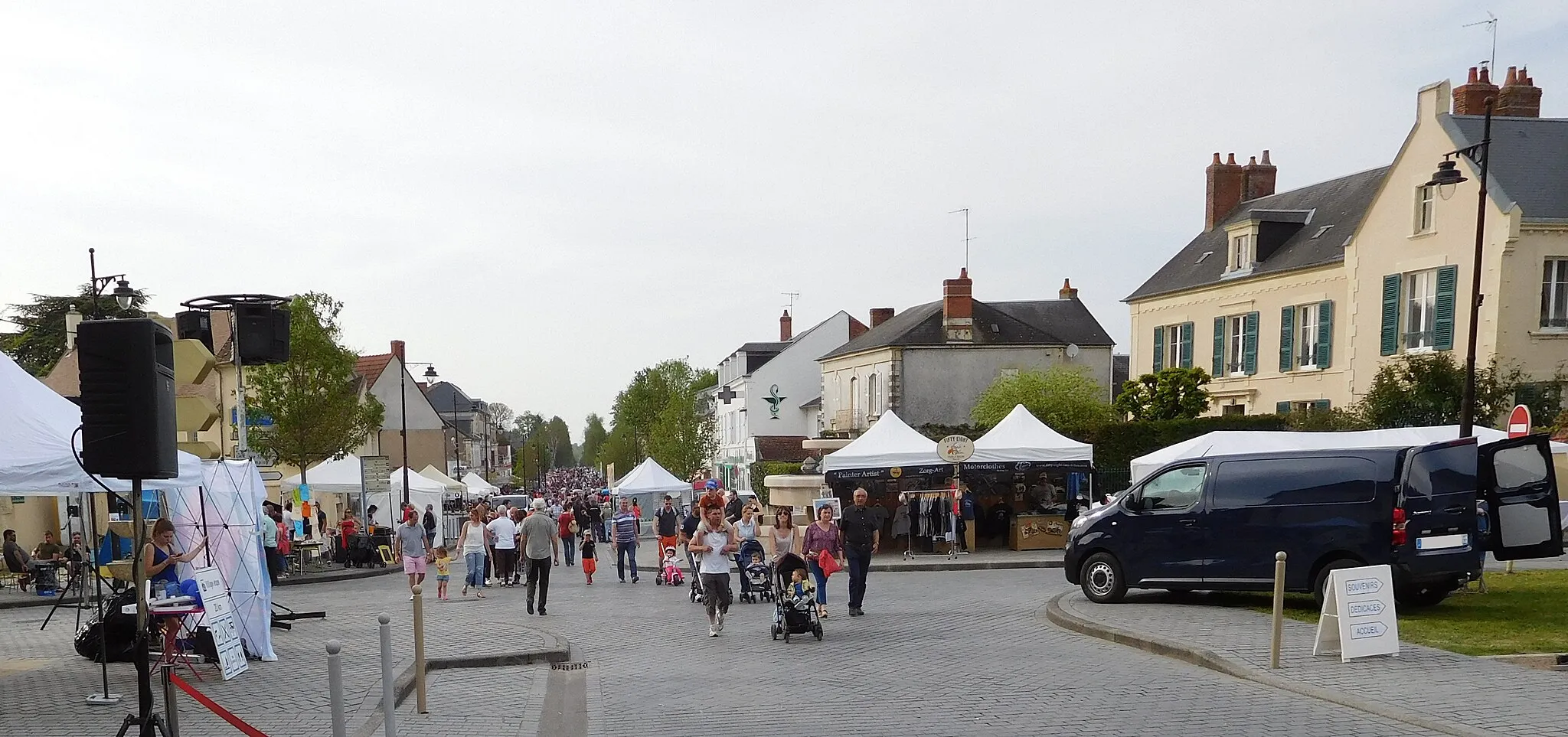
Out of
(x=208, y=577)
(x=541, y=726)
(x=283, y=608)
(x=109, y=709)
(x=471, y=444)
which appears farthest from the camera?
(x=471, y=444)

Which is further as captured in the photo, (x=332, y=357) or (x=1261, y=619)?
(x=332, y=357)

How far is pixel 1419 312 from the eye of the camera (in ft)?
100.0

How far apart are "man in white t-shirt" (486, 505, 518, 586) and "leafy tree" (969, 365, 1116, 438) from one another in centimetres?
1748

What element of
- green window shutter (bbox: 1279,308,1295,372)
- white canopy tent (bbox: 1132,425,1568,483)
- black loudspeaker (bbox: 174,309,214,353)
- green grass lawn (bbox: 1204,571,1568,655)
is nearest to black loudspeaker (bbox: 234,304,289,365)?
black loudspeaker (bbox: 174,309,214,353)

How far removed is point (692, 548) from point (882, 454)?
12.8m

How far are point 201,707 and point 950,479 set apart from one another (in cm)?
1994

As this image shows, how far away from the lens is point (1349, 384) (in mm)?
32625

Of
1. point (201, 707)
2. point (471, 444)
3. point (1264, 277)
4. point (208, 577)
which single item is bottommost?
point (471, 444)

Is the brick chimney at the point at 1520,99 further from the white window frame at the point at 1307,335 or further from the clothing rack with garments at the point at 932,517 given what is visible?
the clothing rack with garments at the point at 932,517

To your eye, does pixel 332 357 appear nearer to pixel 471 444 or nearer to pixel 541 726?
pixel 541 726

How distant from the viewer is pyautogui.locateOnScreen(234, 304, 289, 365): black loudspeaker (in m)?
14.5

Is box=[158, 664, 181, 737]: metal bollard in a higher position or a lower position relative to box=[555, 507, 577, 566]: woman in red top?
higher

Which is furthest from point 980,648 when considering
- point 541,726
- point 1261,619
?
point 541,726

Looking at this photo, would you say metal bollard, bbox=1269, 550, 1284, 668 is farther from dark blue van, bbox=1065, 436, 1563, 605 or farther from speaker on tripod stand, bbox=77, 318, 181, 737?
speaker on tripod stand, bbox=77, 318, 181, 737
